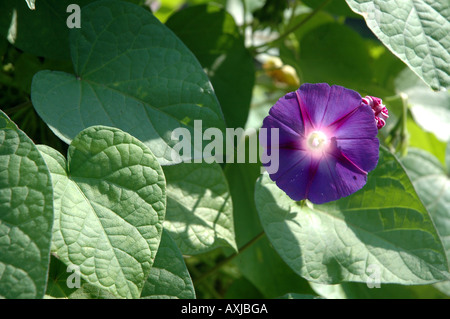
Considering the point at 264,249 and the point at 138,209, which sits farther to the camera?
the point at 264,249

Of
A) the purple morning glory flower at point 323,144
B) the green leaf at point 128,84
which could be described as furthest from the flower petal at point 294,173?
the green leaf at point 128,84

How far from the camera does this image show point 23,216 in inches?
20.3

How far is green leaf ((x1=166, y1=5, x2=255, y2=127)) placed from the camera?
88cm

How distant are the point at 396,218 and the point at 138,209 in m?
0.41

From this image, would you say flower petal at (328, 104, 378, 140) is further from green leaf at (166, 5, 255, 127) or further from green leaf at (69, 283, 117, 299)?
green leaf at (69, 283, 117, 299)

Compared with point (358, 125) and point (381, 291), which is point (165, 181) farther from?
point (381, 291)

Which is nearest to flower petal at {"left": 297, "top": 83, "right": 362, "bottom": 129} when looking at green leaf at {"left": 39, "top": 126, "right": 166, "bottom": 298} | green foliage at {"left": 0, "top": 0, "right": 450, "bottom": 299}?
green foliage at {"left": 0, "top": 0, "right": 450, "bottom": 299}

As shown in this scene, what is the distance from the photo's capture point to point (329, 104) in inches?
25.4

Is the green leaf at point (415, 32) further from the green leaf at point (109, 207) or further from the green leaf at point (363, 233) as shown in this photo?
the green leaf at point (109, 207)

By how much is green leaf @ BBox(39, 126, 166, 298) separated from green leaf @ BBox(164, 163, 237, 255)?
0.12m

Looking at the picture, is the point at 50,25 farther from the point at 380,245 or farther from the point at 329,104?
the point at 380,245

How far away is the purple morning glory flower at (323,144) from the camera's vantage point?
0.63m
